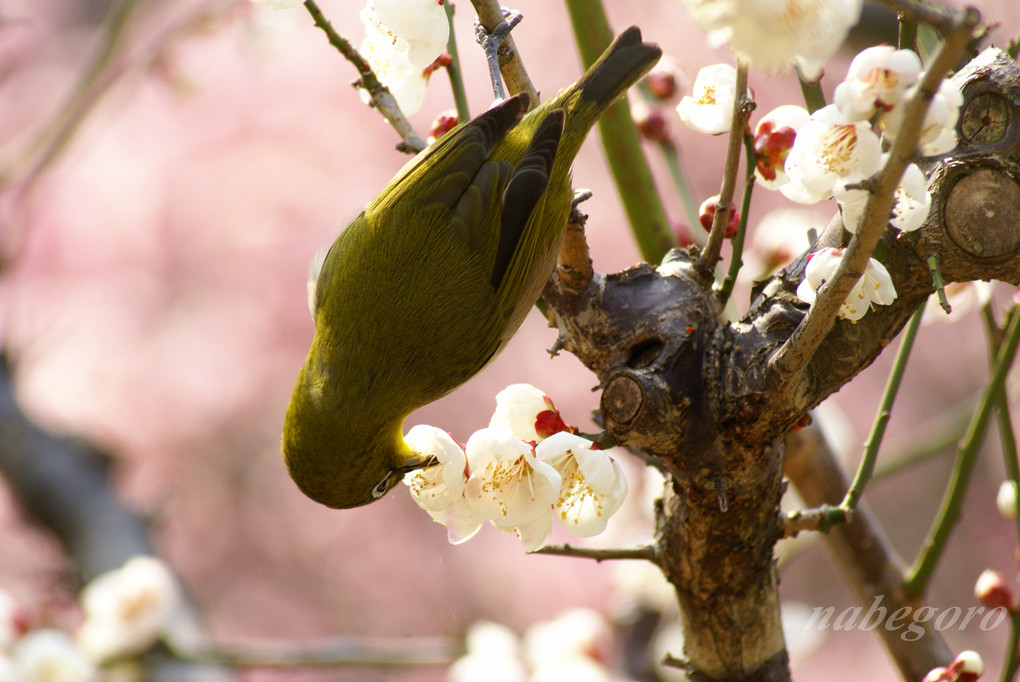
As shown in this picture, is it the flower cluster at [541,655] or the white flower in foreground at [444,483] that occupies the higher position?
the flower cluster at [541,655]

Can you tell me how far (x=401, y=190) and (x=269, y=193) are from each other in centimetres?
445

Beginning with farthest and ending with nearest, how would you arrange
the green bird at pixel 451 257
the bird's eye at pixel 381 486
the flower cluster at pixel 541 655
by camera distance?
the flower cluster at pixel 541 655
the green bird at pixel 451 257
the bird's eye at pixel 381 486

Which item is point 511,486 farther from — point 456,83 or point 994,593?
point 994,593

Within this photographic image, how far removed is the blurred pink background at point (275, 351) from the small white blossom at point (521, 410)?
4240mm

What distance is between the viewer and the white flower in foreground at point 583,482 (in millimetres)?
1264

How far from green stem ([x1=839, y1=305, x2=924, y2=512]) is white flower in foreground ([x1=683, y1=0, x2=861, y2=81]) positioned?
2.14 feet

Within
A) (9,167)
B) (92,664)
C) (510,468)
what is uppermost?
(9,167)

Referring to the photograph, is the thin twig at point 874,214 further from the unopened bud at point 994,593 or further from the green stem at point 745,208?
the unopened bud at point 994,593

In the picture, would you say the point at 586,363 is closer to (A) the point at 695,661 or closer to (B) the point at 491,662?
(A) the point at 695,661

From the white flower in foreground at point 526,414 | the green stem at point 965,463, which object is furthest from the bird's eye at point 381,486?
the green stem at point 965,463

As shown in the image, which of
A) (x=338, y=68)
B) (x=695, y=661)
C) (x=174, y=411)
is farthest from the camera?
(x=338, y=68)

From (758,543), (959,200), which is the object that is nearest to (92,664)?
(758,543)

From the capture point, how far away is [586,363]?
149cm

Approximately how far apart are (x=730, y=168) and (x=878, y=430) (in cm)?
52
